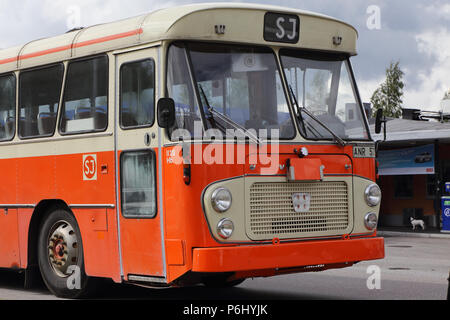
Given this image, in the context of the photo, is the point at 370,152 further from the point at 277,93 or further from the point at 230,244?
the point at 230,244

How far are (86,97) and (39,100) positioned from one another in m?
1.09

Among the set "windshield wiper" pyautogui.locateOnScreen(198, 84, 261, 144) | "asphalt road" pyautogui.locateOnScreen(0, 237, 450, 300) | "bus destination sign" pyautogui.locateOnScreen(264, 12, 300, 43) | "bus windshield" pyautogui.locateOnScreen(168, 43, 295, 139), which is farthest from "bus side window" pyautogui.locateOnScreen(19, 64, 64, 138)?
"bus destination sign" pyautogui.locateOnScreen(264, 12, 300, 43)

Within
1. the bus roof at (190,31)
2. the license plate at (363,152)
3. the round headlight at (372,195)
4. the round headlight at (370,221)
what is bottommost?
the round headlight at (370,221)

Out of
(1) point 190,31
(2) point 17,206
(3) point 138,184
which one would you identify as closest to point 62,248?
(2) point 17,206

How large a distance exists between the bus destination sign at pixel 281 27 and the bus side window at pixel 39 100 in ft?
9.22

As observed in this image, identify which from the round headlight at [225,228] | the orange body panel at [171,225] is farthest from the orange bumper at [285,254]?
the round headlight at [225,228]

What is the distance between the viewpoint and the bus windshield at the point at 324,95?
972 centimetres

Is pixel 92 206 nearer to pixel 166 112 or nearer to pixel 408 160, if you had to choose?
pixel 166 112

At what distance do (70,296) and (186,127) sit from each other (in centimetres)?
304

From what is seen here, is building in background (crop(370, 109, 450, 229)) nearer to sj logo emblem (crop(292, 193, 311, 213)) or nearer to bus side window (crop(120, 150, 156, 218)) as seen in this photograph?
sj logo emblem (crop(292, 193, 311, 213))

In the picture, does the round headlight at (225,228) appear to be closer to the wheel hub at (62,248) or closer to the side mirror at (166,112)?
the side mirror at (166,112)

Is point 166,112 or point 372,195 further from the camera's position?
point 372,195

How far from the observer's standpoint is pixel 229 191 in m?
8.90

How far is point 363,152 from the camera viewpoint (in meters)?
10.0
